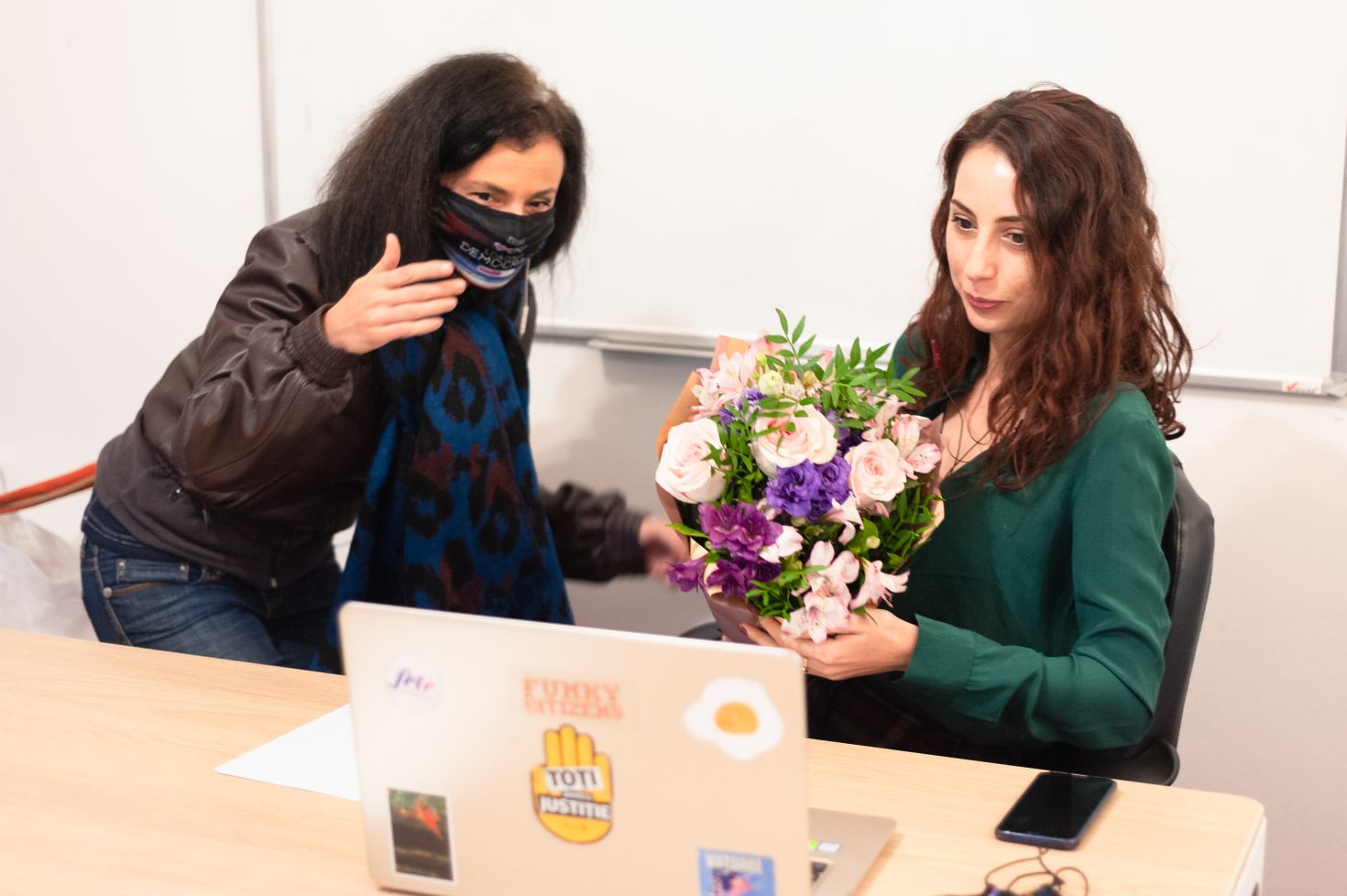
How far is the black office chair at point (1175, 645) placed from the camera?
158cm

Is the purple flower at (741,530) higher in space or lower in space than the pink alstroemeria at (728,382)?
lower

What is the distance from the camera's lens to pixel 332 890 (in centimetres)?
119

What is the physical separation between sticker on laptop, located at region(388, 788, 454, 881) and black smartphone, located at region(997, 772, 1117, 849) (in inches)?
19.6

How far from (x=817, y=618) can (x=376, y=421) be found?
1.03m

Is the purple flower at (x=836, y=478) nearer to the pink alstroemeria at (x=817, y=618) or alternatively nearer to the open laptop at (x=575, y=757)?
the pink alstroemeria at (x=817, y=618)

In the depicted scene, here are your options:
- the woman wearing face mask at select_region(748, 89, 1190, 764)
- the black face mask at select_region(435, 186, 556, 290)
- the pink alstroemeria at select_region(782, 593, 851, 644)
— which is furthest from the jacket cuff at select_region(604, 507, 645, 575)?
the pink alstroemeria at select_region(782, 593, 851, 644)

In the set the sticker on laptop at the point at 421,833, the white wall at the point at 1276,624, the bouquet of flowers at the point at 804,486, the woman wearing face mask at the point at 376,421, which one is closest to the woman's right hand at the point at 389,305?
the woman wearing face mask at the point at 376,421

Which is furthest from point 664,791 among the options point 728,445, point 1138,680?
point 1138,680

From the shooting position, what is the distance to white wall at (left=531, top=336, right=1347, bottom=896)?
2189mm

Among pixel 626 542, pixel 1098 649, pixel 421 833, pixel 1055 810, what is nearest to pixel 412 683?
pixel 421 833

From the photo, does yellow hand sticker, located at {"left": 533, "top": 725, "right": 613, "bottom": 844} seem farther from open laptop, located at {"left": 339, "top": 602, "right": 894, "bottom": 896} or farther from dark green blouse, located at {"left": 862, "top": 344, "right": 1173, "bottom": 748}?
dark green blouse, located at {"left": 862, "top": 344, "right": 1173, "bottom": 748}

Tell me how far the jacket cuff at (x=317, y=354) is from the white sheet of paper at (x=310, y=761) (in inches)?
23.9

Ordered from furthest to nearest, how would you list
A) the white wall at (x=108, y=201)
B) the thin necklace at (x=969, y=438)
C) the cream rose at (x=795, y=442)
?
1. the white wall at (x=108, y=201)
2. the thin necklace at (x=969, y=438)
3. the cream rose at (x=795, y=442)

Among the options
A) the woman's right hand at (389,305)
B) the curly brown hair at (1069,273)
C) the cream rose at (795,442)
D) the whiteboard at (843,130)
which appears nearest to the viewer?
the cream rose at (795,442)
